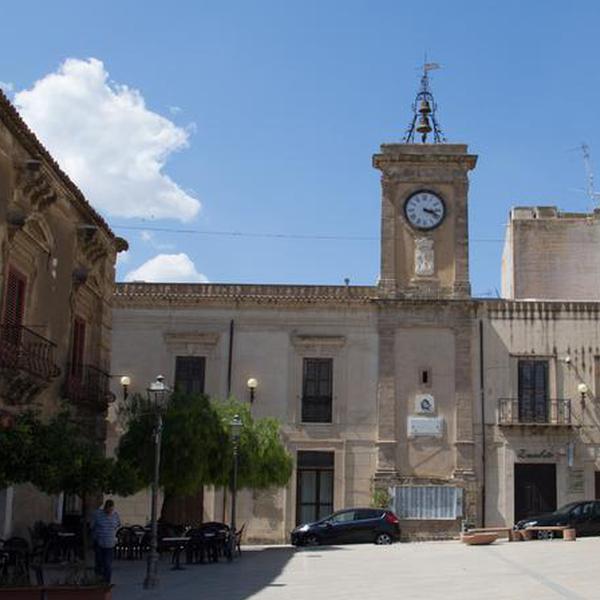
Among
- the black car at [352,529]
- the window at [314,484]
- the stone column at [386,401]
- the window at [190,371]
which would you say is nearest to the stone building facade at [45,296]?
the black car at [352,529]

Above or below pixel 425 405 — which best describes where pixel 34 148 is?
above

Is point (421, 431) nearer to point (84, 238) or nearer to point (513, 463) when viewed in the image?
point (513, 463)

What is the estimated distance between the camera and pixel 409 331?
106 ft

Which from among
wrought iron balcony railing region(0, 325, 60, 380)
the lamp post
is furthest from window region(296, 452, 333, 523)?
wrought iron balcony railing region(0, 325, 60, 380)

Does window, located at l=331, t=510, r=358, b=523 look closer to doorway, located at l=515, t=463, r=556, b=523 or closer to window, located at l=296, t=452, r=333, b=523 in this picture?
window, located at l=296, t=452, r=333, b=523

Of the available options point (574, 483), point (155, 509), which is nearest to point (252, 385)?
point (574, 483)

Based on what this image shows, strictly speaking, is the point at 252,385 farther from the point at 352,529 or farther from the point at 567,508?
the point at 567,508

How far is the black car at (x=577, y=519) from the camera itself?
2792 cm

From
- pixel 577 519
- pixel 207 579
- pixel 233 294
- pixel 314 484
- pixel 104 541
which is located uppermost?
pixel 233 294

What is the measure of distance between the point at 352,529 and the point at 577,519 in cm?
589

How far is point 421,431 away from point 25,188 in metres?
17.0

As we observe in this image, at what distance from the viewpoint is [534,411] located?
31734 mm

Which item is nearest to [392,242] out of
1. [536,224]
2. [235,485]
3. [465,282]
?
[465,282]

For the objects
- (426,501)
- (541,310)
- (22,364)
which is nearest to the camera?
(22,364)
